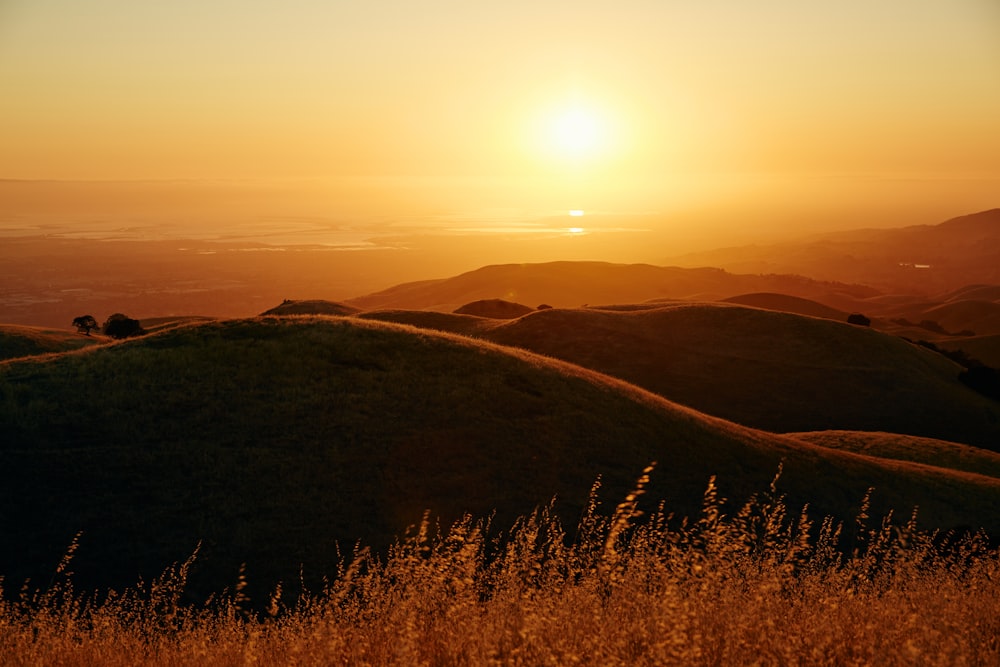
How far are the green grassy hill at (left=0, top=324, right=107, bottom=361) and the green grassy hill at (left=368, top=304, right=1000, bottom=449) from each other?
35.6 meters

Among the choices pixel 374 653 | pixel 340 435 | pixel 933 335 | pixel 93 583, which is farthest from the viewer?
pixel 933 335

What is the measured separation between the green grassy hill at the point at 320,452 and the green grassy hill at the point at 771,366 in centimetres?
2055

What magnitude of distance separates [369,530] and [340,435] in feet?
18.7

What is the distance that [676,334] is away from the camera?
233 ft

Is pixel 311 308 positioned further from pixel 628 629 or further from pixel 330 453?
pixel 628 629

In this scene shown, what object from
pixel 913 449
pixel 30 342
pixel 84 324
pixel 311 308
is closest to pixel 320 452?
pixel 913 449

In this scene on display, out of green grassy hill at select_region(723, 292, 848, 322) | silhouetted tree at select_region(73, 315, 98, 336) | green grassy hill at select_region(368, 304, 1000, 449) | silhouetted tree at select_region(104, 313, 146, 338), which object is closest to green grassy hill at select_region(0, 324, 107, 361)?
silhouetted tree at select_region(104, 313, 146, 338)

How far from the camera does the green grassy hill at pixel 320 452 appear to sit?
22.8 meters

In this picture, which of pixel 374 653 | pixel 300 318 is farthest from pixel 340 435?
pixel 374 653

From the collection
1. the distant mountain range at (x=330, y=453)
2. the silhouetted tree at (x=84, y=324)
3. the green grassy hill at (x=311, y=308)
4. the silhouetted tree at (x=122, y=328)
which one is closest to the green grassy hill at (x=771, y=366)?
the distant mountain range at (x=330, y=453)

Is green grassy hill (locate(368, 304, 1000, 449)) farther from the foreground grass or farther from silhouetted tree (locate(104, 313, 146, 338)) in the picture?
the foreground grass

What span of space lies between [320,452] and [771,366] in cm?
4822

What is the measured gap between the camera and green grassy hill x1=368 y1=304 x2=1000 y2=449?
58.2 metres

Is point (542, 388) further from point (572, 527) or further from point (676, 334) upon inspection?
point (676, 334)
